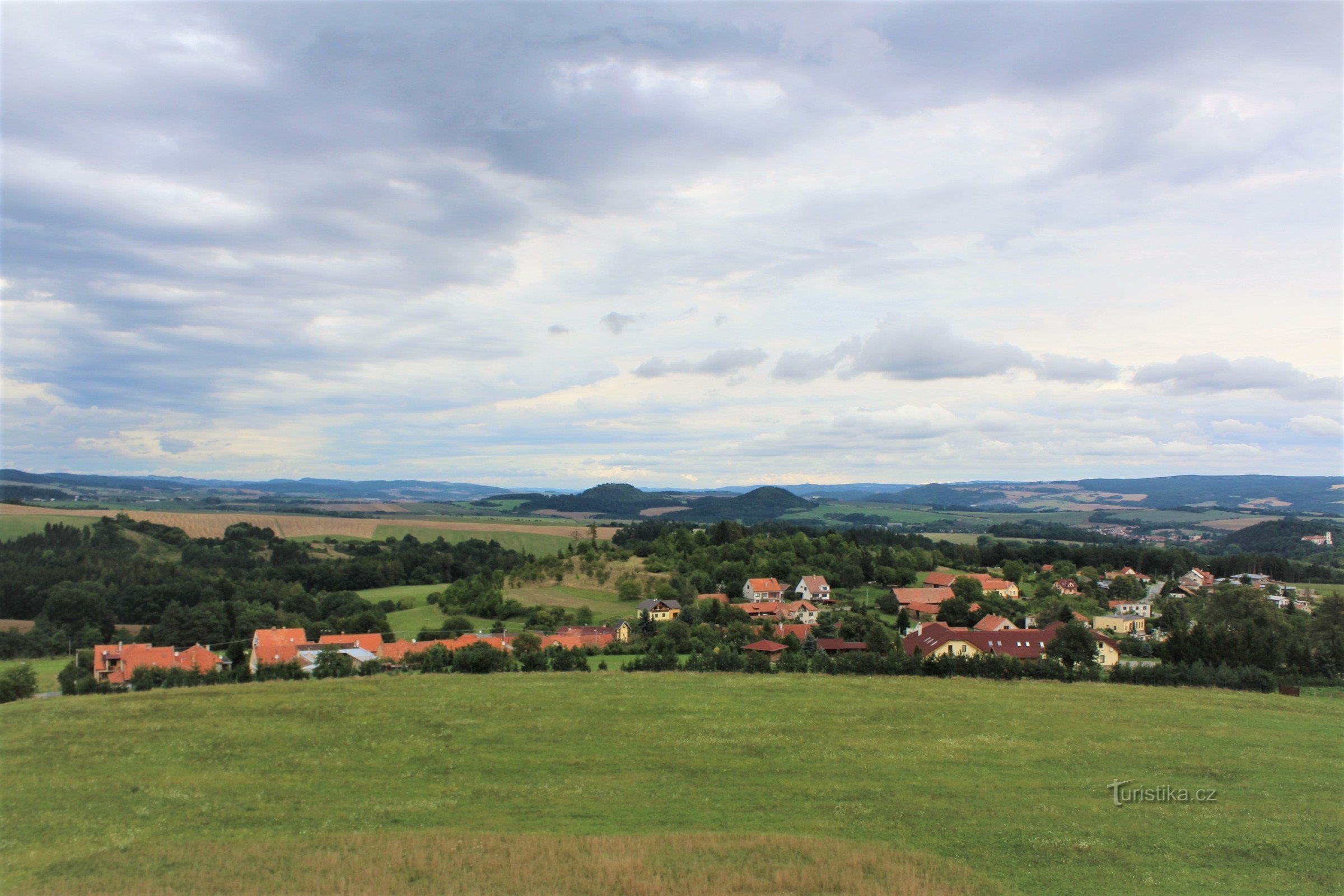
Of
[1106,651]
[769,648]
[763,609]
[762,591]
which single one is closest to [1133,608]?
[1106,651]

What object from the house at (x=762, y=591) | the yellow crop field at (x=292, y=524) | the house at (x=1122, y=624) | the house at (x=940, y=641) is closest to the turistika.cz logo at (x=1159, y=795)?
the house at (x=940, y=641)

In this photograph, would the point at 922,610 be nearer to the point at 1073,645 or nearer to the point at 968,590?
the point at 968,590

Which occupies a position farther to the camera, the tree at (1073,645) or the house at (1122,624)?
the house at (1122,624)

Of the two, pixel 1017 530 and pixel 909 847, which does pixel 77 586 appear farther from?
pixel 1017 530

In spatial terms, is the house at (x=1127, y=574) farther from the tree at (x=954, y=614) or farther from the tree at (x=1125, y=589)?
the tree at (x=954, y=614)

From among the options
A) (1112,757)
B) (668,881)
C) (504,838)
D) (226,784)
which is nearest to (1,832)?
(226,784)

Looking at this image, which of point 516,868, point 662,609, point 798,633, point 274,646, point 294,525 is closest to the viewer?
point 516,868
